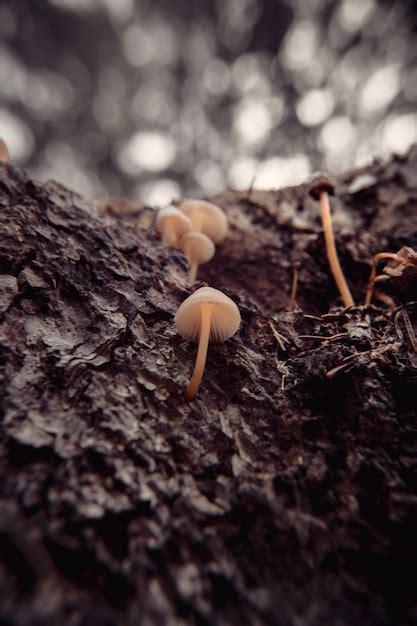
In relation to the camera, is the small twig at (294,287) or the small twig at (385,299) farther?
the small twig at (294,287)

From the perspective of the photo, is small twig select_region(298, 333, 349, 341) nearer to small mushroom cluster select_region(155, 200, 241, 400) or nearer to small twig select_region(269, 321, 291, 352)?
small twig select_region(269, 321, 291, 352)

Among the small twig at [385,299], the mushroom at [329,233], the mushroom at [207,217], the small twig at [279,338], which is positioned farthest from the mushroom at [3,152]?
the small twig at [385,299]

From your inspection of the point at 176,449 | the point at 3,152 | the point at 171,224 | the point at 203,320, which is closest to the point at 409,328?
the point at 203,320

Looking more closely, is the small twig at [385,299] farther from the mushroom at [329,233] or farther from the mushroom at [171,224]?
the mushroom at [171,224]

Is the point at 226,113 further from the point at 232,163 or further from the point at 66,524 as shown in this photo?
the point at 66,524

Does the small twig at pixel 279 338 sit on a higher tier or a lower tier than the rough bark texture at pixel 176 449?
higher

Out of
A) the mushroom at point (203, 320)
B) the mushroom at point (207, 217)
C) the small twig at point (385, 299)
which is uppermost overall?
the mushroom at point (207, 217)
